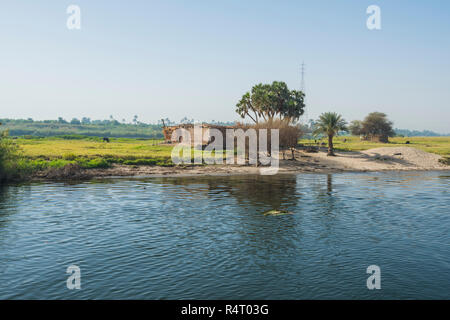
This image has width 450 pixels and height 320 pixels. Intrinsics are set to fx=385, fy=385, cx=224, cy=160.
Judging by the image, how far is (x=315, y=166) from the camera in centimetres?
5981

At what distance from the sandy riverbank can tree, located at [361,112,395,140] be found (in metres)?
41.3

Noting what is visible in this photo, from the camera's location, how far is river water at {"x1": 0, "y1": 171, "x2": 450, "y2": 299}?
1489cm

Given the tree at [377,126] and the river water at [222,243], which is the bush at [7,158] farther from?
the tree at [377,126]

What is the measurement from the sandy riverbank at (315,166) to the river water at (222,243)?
1054 cm

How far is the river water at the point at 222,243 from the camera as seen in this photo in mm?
14891

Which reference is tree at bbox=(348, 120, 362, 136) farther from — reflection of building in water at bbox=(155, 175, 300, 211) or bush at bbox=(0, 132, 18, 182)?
bush at bbox=(0, 132, 18, 182)

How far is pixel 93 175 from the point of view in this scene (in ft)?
157

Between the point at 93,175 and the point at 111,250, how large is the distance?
30.6m

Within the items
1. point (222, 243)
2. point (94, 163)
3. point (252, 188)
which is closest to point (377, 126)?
point (252, 188)

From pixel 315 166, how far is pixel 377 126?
5906 cm

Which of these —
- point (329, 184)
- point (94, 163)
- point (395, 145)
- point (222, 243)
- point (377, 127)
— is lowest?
point (222, 243)

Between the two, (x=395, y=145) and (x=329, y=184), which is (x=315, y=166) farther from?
(x=395, y=145)

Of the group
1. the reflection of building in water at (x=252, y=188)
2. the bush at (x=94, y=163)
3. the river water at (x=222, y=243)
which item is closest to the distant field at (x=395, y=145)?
the reflection of building in water at (x=252, y=188)
